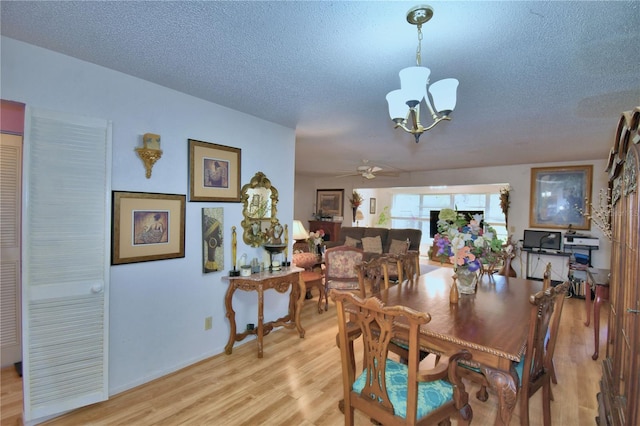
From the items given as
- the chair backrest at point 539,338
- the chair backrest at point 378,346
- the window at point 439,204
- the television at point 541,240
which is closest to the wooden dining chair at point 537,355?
the chair backrest at point 539,338

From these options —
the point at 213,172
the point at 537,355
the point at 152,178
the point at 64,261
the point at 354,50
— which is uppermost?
the point at 354,50

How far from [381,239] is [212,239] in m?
4.68

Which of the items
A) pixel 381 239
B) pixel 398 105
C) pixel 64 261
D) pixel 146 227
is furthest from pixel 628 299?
pixel 381 239

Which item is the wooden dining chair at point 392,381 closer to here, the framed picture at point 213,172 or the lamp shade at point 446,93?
the lamp shade at point 446,93

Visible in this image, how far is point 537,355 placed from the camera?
177cm

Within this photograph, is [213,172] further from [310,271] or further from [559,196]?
[559,196]

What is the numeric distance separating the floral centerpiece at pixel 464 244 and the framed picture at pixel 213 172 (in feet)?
6.53

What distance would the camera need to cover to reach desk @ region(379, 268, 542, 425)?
151 centimetres

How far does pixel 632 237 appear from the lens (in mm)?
1275

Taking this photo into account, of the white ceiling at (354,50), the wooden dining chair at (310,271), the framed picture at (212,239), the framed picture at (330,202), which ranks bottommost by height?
the wooden dining chair at (310,271)

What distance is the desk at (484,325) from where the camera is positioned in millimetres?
1512

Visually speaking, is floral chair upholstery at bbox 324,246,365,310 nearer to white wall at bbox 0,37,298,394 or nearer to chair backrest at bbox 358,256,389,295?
chair backrest at bbox 358,256,389,295

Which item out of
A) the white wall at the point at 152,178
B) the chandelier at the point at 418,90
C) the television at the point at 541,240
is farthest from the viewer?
the television at the point at 541,240

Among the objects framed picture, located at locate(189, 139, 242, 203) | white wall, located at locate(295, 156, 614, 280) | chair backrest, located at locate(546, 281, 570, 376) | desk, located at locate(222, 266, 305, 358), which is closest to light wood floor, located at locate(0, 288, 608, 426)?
desk, located at locate(222, 266, 305, 358)
